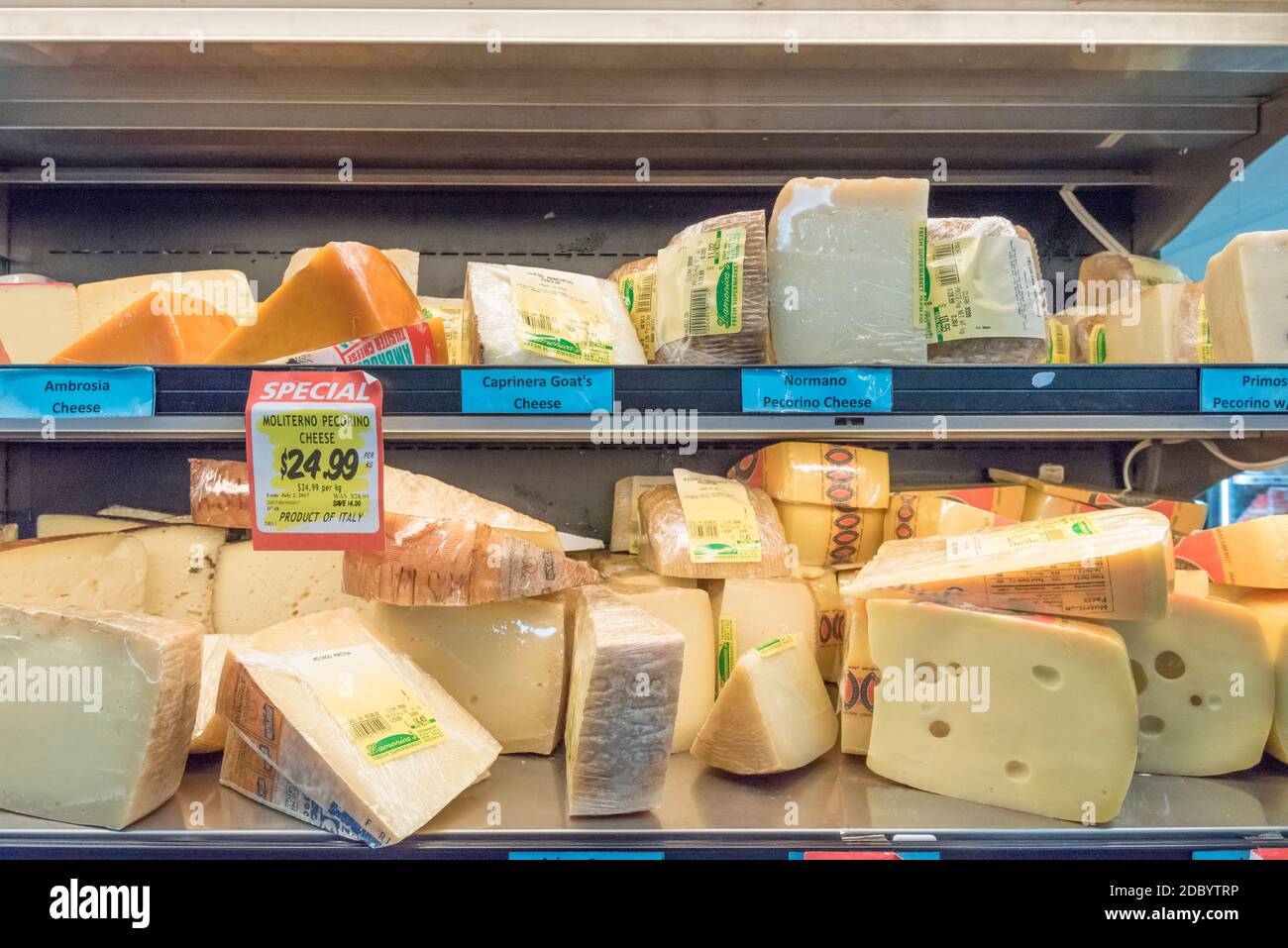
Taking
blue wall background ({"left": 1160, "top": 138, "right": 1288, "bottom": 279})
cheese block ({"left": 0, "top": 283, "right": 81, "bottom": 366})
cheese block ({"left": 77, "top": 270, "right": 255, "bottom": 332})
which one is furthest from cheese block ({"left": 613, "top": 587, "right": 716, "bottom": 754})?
blue wall background ({"left": 1160, "top": 138, "right": 1288, "bottom": 279})

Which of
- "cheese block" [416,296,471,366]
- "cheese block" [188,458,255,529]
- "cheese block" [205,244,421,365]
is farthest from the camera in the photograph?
"cheese block" [416,296,471,366]

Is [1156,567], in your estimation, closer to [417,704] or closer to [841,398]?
[841,398]

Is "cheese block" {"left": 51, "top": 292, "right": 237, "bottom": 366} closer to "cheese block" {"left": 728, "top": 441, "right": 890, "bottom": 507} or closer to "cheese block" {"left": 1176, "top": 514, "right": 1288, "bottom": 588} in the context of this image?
"cheese block" {"left": 728, "top": 441, "right": 890, "bottom": 507}

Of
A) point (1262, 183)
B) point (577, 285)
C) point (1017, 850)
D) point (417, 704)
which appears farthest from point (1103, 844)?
point (1262, 183)

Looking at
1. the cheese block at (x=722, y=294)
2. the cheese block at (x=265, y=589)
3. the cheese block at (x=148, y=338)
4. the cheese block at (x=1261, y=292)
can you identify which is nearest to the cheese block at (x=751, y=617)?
the cheese block at (x=722, y=294)

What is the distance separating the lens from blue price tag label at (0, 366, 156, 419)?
35.4 inches

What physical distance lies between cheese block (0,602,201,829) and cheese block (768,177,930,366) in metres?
0.88

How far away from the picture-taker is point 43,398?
901 mm

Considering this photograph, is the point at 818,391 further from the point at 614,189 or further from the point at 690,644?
the point at 614,189

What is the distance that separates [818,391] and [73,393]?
851mm

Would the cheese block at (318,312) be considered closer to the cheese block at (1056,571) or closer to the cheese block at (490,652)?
the cheese block at (490,652)

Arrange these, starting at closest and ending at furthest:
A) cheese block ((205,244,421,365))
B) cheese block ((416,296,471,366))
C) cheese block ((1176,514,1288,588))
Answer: cheese block ((205,244,421,365))
cheese block ((1176,514,1288,588))
cheese block ((416,296,471,366))

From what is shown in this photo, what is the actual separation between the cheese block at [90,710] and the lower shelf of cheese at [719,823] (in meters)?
0.03

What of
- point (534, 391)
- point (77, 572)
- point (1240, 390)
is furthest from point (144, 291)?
point (1240, 390)
